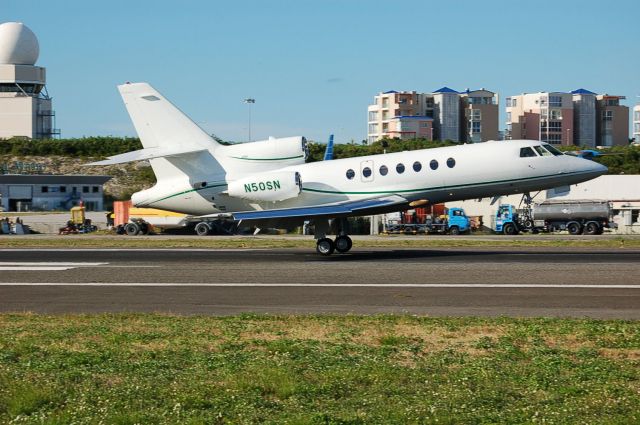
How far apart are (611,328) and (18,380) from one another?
8.91 metres

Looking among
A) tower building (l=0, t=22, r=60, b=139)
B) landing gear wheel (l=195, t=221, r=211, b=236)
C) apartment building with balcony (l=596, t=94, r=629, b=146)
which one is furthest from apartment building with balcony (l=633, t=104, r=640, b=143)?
landing gear wheel (l=195, t=221, r=211, b=236)

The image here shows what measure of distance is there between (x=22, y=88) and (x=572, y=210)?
267ft

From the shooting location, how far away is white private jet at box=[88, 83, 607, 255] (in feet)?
96.6

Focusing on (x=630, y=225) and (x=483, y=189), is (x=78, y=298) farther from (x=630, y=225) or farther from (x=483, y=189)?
(x=630, y=225)

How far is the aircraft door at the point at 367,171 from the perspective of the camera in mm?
30156

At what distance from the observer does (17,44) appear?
107 meters

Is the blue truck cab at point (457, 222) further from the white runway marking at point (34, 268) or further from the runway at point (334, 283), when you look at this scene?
the white runway marking at point (34, 268)

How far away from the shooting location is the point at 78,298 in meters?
19.4

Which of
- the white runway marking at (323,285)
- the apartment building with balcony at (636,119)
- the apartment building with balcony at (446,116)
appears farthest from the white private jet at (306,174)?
the apartment building with balcony at (636,119)

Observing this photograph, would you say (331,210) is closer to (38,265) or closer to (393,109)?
(38,265)

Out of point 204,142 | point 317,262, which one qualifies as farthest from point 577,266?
point 204,142

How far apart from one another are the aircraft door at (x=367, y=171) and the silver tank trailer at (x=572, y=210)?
30953 mm

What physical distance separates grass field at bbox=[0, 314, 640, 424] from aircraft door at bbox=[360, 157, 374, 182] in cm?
1499

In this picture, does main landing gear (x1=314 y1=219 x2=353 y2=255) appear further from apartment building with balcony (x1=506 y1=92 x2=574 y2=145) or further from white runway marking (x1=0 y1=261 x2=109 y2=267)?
apartment building with balcony (x1=506 y1=92 x2=574 y2=145)
